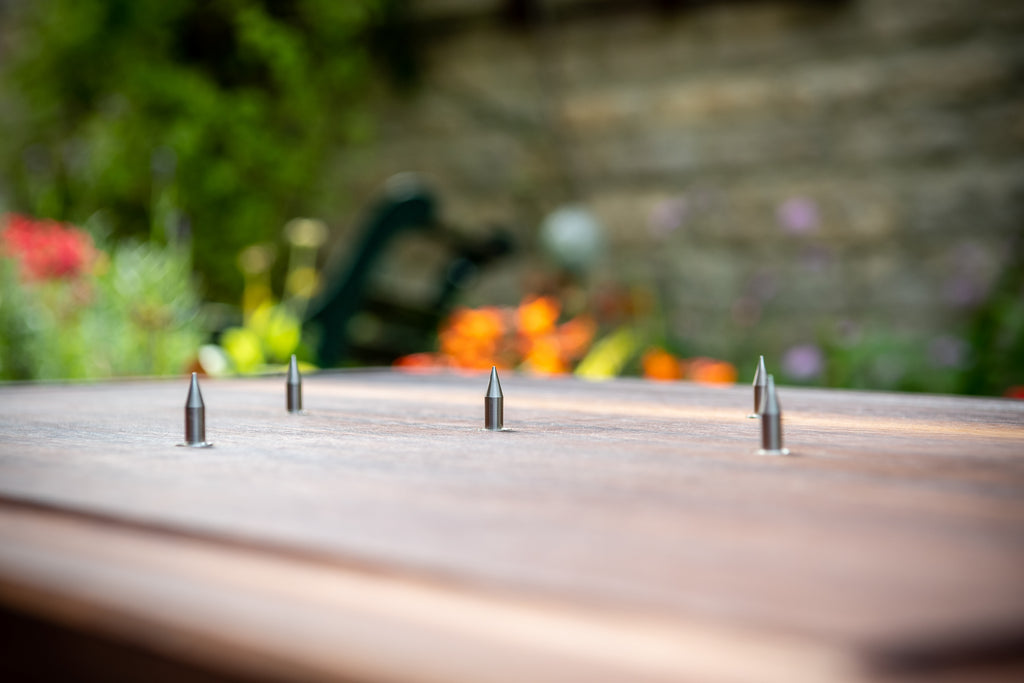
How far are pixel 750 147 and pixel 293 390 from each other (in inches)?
174

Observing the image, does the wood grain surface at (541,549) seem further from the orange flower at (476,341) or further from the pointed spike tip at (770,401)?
the orange flower at (476,341)

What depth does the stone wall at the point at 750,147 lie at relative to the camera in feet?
15.2

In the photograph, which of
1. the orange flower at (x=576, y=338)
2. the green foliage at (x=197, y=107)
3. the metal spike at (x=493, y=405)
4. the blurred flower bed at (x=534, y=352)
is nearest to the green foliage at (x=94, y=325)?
the blurred flower bed at (x=534, y=352)

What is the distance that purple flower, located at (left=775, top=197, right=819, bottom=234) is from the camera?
4855 millimetres

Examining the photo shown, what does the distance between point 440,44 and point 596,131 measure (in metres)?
1.25

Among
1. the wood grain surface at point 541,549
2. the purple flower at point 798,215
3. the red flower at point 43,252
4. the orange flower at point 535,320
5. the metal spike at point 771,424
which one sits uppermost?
the purple flower at point 798,215

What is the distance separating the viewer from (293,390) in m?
1.24

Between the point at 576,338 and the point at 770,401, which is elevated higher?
the point at 576,338

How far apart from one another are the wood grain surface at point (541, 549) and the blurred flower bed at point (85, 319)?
120 inches

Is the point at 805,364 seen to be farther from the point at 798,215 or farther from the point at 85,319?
the point at 85,319

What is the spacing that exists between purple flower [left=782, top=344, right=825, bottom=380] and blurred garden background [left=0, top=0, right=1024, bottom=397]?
0.07ft

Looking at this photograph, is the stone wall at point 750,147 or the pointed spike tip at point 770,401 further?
the stone wall at point 750,147

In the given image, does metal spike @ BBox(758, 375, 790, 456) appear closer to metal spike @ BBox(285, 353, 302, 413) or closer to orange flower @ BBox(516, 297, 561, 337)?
metal spike @ BBox(285, 353, 302, 413)

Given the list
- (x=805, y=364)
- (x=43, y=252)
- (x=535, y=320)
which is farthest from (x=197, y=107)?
(x=805, y=364)
